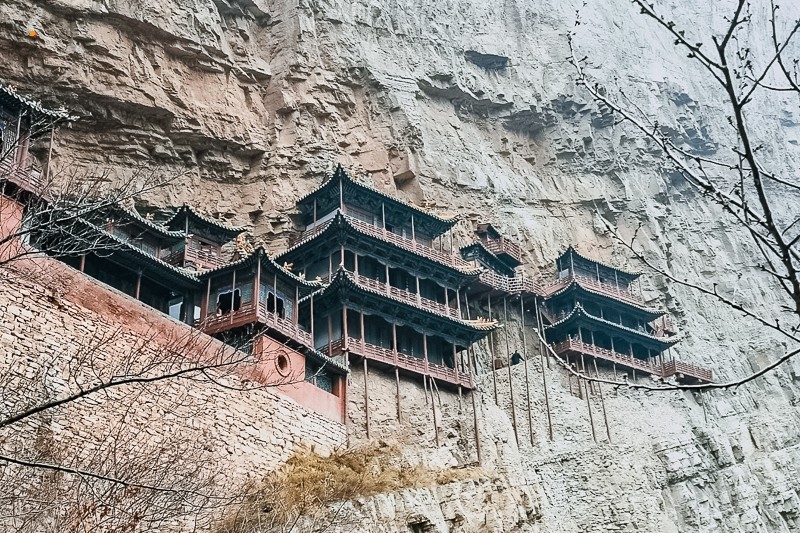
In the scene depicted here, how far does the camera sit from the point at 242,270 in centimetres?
2559

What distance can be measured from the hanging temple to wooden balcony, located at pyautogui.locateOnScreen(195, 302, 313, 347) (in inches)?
2.3

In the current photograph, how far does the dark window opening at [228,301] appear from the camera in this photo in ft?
83.1

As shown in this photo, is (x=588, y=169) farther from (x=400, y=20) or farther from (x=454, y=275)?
(x=454, y=275)

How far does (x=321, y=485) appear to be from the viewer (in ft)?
61.3

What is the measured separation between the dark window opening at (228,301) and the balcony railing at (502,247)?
51.3 ft

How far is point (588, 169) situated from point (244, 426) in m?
31.2

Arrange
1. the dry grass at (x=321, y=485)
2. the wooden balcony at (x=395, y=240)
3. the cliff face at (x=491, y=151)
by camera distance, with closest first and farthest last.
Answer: the dry grass at (x=321, y=485) < the cliff face at (x=491, y=151) < the wooden balcony at (x=395, y=240)

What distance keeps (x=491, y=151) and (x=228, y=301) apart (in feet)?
72.4

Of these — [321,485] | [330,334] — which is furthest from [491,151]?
[321,485]

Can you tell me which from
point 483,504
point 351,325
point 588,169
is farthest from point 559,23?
point 483,504

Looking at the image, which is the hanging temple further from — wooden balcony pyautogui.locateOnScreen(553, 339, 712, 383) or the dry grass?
the dry grass

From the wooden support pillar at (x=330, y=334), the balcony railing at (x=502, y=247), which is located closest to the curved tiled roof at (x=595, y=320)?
the balcony railing at (x=502, y=247)

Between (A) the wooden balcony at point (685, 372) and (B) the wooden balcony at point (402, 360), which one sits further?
(A) the wooden balcony at point (685, 372)

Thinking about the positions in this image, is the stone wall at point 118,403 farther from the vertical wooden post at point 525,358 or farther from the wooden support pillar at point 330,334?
the vertical wooden post at point 525,358
